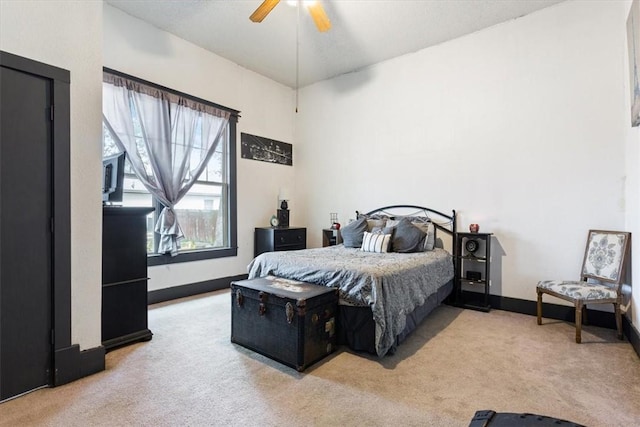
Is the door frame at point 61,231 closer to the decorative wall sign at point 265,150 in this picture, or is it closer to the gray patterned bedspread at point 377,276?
the gray patterned bedspread at point 377,276

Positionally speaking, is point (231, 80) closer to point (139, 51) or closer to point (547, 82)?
point (139, 51)

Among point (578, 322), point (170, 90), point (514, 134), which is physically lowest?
point (578, 322)

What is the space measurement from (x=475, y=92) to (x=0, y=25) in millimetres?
4285

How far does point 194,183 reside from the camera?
14.1ft

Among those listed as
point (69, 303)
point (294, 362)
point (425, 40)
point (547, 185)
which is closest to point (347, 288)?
point (294, 362)

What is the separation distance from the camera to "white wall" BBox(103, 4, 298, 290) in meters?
3.61

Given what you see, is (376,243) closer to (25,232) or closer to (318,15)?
(318,15)

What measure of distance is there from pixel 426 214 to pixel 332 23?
2636 millimetres

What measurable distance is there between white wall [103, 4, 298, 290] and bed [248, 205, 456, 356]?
160cm

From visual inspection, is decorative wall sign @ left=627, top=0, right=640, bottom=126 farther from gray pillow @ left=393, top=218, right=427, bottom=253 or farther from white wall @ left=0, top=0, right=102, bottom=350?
white wall @ left=0, top=0, right=102, bottom=350

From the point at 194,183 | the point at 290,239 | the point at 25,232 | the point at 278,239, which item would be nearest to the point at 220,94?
the point at 194,183

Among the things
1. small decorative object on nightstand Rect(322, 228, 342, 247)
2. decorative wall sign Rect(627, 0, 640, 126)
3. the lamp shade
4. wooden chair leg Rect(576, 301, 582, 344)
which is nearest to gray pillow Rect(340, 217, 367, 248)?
small decorative object on nightstand Rect(322, 228, 342, 247)

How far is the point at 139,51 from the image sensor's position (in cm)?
371

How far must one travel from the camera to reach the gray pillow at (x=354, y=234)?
4.02m
